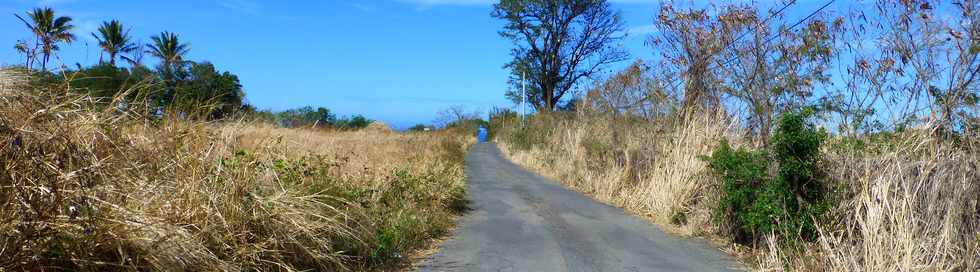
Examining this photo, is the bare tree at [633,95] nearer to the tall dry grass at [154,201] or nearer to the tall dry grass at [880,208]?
the tall dry grass at [880,208]

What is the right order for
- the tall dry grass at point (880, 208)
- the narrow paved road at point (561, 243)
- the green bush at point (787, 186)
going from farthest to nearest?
the narrow paved road at point (561, 243), the green bush at point (787, 186), the tall dry grass at point (880, 208)

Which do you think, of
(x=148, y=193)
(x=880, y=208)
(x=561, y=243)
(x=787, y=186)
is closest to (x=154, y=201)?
(x=148, y=193)

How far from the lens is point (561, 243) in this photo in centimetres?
823

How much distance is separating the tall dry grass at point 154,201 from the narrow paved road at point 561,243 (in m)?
0.80

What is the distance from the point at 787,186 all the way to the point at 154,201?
574 centimetres

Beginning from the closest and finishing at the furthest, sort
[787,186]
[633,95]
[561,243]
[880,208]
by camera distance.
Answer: [880,208]
[787,186]
[561,243]
[633,95]

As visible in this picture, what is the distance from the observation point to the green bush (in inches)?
276

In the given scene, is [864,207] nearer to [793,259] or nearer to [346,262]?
[793,259]

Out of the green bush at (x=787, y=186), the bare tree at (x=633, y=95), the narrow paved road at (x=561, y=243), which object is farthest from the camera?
the bare tree at (x=633, y=95)

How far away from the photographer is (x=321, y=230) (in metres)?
6.15

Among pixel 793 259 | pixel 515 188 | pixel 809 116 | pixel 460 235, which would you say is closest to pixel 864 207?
pixel 793 259

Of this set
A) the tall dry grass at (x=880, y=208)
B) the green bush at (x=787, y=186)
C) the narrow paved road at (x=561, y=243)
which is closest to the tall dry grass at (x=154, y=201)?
the narrow paved road at (x=561, y=243)

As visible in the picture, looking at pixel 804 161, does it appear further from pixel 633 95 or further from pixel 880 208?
pixel 633 95

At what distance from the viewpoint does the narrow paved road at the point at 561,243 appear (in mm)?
7109
